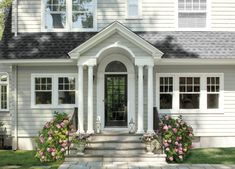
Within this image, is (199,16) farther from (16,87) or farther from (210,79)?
(16,87)

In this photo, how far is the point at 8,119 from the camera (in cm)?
1692

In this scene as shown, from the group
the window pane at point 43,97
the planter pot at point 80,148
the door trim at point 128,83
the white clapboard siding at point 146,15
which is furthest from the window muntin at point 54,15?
the planter pot at point 80,148

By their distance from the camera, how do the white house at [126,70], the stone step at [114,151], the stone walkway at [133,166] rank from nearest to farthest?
the stone walkway at [133,166] → the stone step at [114,151] → the white house at [126,70]

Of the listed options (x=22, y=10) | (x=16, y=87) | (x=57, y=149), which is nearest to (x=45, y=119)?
(x=16, y=87)

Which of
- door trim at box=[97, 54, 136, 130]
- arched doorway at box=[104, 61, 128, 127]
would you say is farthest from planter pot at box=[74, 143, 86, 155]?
arched doorway at box=[104, 61, 128, 127]

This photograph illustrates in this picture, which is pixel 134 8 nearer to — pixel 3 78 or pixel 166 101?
pixel 166 101

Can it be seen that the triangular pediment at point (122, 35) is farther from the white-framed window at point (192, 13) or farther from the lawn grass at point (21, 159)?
the lawn grass at point (21, 159)

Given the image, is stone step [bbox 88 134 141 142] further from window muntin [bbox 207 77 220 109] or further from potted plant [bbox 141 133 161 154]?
window muntin [bbox 207 77 220 109]

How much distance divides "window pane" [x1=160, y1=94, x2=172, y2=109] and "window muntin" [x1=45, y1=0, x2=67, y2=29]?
17.0 ft

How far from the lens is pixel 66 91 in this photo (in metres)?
15.3

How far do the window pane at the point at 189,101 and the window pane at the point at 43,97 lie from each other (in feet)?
17.9

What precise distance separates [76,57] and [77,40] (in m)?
2.03

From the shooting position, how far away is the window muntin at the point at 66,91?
1531cm

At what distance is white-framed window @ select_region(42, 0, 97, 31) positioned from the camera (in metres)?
15.8
